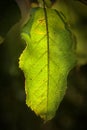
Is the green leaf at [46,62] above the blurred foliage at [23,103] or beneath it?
above

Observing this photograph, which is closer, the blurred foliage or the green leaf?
the green leaf

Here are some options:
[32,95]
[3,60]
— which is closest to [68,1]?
[32,95]

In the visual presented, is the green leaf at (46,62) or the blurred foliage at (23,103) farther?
the blurred foliage at (23,103)

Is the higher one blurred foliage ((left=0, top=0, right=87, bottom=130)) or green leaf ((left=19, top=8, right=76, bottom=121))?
green leaf ((left=19, top=8, right=76, bottom=121))

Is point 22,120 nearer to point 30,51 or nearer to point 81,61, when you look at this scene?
point 81,61

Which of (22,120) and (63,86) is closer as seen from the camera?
(63,86)

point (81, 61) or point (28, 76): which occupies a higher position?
point (28, 76)

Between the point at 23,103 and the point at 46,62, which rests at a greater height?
the point at 46,62

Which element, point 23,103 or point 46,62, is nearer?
point 46,62
